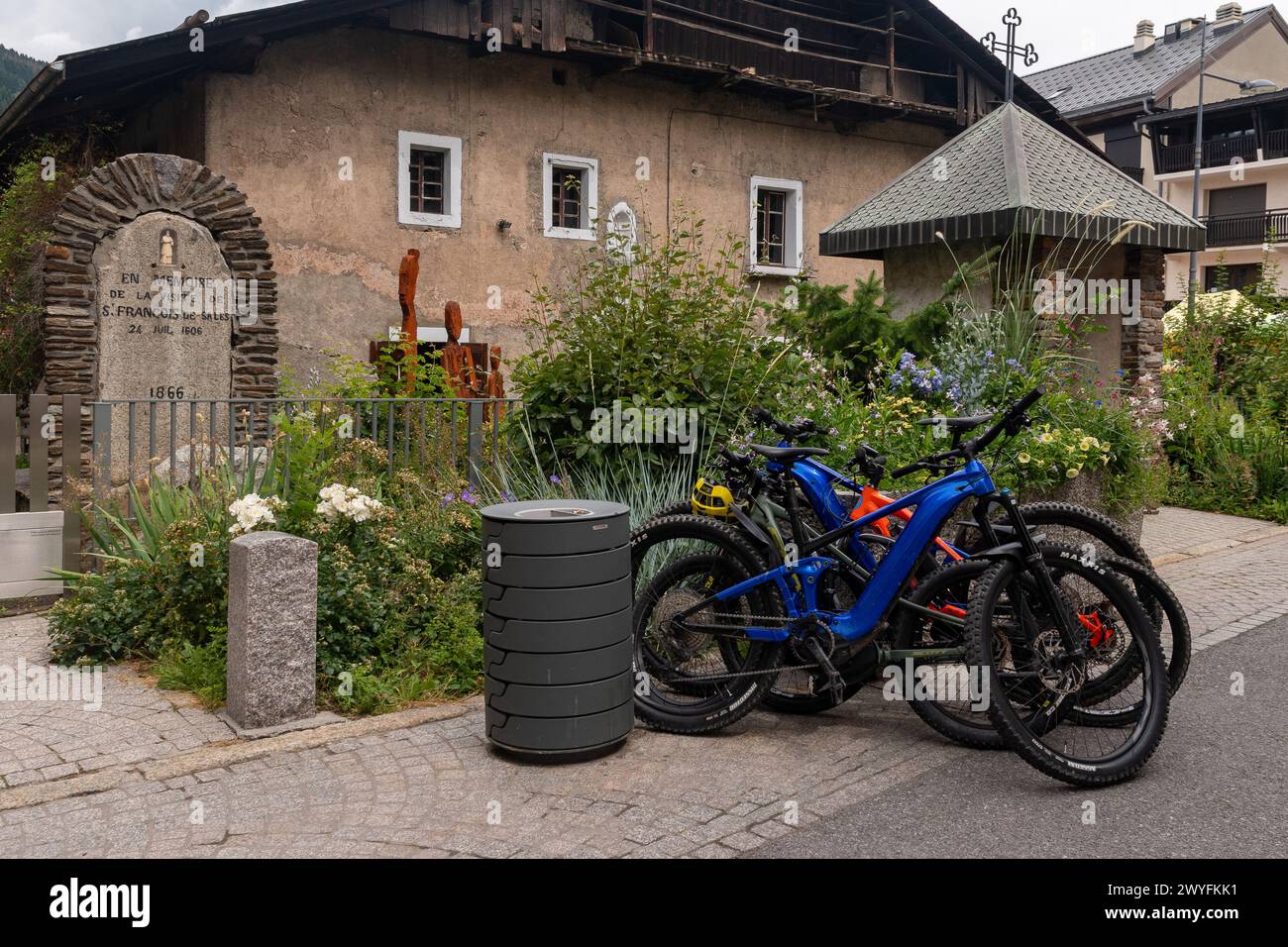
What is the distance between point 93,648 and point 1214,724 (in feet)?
17.5

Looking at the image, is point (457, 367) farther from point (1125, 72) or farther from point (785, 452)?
point (1125, 72)

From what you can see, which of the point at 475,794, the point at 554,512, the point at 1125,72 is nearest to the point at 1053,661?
the point at 554,512

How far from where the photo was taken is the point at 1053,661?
454 centimetres

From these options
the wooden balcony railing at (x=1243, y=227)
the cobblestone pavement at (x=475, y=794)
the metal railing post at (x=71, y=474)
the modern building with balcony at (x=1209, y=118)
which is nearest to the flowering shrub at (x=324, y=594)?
the cobblestone pavement at (x=475, y=794)

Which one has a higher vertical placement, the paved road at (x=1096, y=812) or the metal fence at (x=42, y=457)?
the metal fence at (x=42, y=457)

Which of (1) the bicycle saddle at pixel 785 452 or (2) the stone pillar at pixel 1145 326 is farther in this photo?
(2) the stone pillar at pixel 1145 326

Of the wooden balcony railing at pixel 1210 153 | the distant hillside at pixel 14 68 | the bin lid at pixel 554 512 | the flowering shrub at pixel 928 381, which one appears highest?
the distant hillside at pixel 14 68

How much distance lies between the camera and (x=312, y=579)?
17.2 feet

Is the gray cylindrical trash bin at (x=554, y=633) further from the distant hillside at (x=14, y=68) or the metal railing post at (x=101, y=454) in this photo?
the distant hillside at (x=14, y=68)

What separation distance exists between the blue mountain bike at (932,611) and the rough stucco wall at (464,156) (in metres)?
9.92

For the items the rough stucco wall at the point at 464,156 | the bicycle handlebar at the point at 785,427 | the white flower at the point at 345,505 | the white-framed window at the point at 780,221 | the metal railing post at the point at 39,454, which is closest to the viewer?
the bicycle handlebar at the point at 785,427

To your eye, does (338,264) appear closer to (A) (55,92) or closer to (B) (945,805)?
(A) (55,92)

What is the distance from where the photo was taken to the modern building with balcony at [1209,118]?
42719 mm

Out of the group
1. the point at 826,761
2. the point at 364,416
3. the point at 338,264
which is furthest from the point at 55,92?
the point at 826,761
